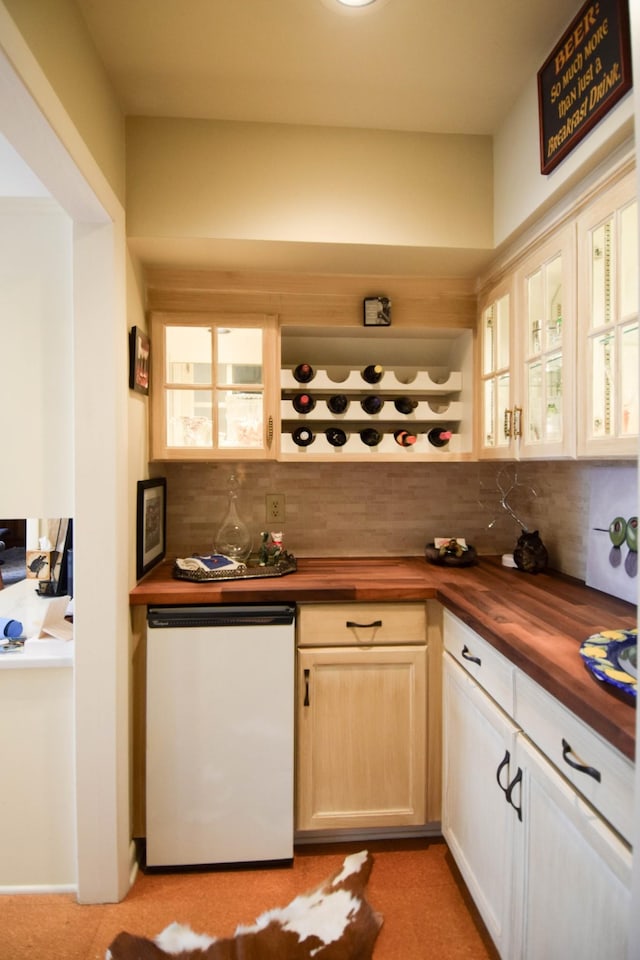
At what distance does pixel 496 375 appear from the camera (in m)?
1.93

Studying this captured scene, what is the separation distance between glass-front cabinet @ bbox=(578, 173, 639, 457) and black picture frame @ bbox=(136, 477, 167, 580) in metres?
1.46

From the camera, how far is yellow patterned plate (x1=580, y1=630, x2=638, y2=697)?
0.95 metres

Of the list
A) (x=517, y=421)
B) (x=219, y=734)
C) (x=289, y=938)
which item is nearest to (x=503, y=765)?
(x=289, y=938)

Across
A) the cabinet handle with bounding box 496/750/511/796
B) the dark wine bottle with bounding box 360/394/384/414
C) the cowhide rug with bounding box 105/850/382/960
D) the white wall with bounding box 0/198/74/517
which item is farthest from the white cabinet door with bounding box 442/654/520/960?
the white wall with bounding box 0/198/74/517

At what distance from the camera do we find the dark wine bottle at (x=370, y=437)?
2107 millimetres

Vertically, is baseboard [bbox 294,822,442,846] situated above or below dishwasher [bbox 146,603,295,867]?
below

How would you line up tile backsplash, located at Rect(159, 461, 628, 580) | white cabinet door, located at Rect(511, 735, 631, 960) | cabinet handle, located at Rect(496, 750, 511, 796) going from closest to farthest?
white cabinet door, located at Rect(511, 735, 631, 960), cabinet handle, located at Rect(496, 750, 511, 796), tile backsplash, located at Rect(159, 461, 628, 580)

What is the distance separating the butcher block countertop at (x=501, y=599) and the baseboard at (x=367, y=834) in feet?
2.94

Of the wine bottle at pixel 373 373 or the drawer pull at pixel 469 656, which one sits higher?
the wine bottle at pixel 373 373

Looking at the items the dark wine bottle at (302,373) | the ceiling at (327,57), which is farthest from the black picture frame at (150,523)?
the ceiling at (327,57)

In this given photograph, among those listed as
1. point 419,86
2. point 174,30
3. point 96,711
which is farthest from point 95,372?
point 419,86

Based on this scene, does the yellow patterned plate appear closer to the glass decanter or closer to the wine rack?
the wine rack

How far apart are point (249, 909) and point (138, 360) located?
5.98 feet

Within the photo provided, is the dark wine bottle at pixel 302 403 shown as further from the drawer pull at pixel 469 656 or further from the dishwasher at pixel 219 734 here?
the drawer pull at pixel 469 656
